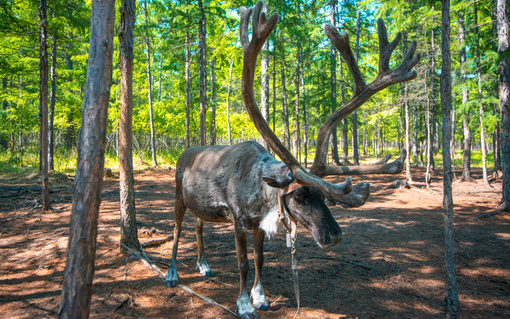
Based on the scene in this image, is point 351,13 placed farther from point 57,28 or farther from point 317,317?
point 317,317

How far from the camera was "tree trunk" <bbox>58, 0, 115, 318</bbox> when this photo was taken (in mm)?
2426

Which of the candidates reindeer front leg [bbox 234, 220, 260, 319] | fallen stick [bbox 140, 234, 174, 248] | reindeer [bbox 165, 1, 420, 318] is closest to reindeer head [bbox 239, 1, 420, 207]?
reindeer [bbox 165, 1, 420, 318]

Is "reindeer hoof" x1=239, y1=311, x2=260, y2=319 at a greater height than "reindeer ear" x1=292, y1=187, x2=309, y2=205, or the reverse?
"reindeer ear" x1=292, y1=187, x2=309, y2=205

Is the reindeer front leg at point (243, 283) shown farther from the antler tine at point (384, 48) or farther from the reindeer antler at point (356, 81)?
the antler tine at point (384, 48)

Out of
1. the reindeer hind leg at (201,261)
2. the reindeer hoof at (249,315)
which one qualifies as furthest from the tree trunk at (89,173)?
the reindeer hind leg at (201,261)

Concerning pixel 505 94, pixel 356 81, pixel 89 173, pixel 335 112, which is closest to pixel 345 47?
pixel 356 81

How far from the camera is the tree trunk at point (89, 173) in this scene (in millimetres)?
2426

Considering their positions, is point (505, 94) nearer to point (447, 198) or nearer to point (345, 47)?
point (447, 198)

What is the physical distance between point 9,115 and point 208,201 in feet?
59.6

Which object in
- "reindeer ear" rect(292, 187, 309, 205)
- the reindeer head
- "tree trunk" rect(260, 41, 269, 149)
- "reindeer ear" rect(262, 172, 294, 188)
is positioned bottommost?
"reindeer ear" rect(292, 187, 309, 205)

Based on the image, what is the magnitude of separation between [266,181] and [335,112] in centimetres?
135

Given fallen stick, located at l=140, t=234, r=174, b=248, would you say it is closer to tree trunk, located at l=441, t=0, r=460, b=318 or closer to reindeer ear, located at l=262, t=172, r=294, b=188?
reindeer ear, located at l=262, t=172, r=294, b=188

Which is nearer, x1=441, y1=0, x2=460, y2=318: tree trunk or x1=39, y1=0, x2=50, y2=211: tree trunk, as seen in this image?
x1=441, y1=0, x2=460, y2=318: tree trunk

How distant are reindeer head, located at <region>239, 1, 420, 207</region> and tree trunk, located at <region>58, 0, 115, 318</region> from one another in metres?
1.50
